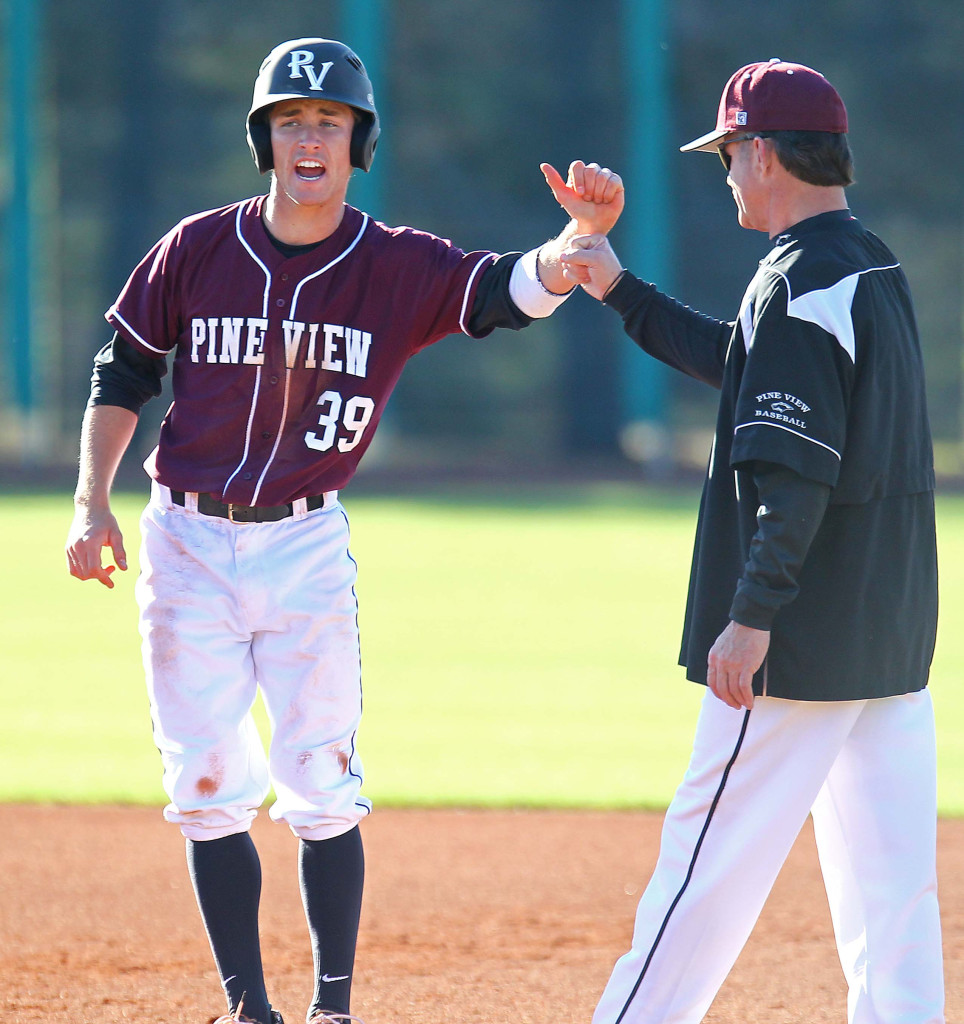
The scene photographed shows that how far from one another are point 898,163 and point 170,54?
12449mm

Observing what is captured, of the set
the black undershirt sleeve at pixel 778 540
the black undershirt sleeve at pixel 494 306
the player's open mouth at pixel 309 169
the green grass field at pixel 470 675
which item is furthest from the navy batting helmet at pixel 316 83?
the green grass field at pixel 470 675

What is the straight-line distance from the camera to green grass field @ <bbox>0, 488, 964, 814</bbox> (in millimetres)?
5699

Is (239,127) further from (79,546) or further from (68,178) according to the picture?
(79,546)

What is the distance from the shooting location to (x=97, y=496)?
3.19 m

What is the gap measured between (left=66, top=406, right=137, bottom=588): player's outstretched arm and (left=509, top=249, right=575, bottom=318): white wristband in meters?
0.90

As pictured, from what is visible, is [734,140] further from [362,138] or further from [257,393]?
[257,393]

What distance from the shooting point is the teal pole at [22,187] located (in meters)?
19.7

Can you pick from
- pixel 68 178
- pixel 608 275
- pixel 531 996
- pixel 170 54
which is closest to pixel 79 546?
pixel 608 275

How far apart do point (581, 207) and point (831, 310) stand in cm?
82

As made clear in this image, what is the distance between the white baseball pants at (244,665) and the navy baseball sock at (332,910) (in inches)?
1.9

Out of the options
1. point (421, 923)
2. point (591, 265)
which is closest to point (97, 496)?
point (591, 265)

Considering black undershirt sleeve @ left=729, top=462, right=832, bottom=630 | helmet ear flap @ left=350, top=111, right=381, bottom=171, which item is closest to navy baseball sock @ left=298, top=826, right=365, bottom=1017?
black undershirt sleeve @ left=729, top=462, right=832, bottom=630

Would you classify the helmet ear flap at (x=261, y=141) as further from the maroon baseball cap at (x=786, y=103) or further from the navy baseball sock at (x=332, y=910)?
the navy baseball sock at (x=332, y=910)

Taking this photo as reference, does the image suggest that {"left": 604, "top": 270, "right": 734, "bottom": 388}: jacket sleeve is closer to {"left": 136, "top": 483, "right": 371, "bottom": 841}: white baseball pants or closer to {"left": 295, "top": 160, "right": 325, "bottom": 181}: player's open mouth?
{"left": 295, "top": 160, "right": 325, "bottom": 181}: player's open mouth
